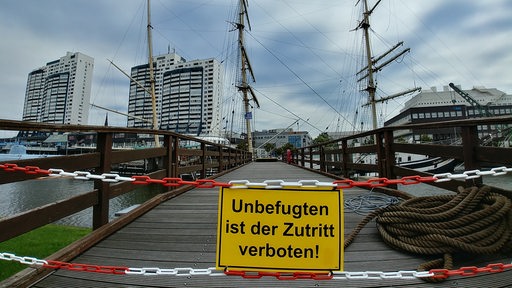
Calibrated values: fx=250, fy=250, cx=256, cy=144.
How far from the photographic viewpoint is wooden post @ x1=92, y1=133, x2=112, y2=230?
235 cm

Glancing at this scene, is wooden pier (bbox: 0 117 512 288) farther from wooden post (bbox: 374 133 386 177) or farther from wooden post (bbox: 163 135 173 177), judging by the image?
wooden post (bbox: 374 133 386 177)

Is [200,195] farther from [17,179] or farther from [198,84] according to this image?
[198,84]

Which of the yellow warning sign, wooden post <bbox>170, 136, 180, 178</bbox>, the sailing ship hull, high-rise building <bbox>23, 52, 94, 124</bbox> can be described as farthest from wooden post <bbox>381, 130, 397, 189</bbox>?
high-rise building <bbox>23, 52, 94, 124</bbox>

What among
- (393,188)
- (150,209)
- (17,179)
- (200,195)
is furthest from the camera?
(200,195)

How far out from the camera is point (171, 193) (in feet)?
13.0

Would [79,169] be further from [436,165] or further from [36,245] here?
[436,165]

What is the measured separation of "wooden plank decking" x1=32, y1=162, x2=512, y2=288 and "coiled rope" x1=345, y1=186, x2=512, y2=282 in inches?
3.4

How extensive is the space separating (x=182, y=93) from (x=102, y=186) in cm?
4878

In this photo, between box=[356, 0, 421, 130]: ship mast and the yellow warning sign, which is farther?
box=[356, 0, 421, 130]: ship mast

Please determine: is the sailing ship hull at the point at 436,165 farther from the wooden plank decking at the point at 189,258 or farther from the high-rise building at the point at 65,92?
the high-rise building at the point at 65,92

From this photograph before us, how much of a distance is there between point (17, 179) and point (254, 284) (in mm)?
1653

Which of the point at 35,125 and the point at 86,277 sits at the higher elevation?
the point at 35,125

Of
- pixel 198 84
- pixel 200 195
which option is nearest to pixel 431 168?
pixel 200 195

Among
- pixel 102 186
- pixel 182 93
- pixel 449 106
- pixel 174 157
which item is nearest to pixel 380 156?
pixel 174 157
